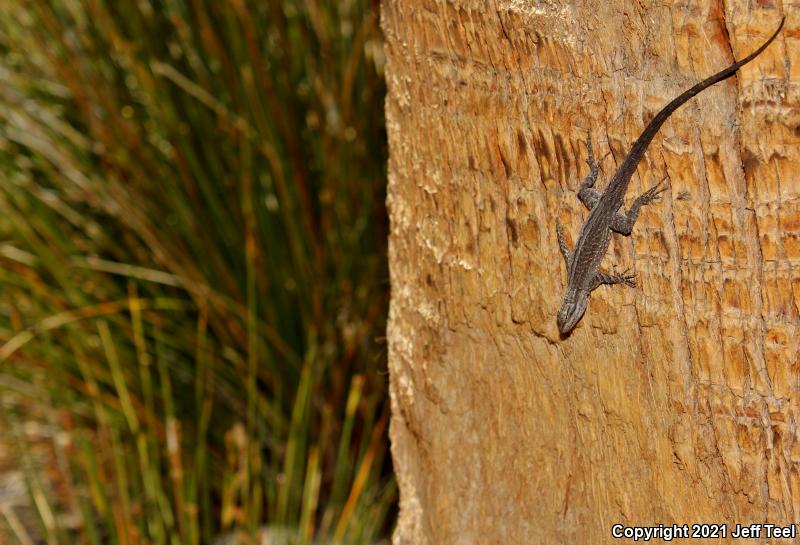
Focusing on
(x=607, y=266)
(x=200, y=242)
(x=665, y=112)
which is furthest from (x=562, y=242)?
(x=200, y=242)

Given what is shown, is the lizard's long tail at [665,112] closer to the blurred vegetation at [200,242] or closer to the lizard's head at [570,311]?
the lizard's head at [570,311]

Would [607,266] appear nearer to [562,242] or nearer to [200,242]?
[562,242]

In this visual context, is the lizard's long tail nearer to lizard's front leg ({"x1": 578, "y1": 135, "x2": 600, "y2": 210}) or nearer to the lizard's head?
lizard's front leg ({"x1": 578, "y1": 135, "x2": 600, "y2": 210})

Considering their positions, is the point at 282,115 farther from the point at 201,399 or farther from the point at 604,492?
the point at 604,492

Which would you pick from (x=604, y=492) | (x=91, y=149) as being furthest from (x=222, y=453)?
(x=604, y=492)

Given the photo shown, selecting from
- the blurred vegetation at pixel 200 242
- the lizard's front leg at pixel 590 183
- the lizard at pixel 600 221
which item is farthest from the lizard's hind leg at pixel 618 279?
the blurred vegetation at pixel 200 242

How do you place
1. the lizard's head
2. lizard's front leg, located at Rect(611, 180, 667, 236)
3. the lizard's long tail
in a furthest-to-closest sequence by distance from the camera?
the lizard's head < lizard's front leg, located at Rect(611, 180, 667, 236) < the lizard's long tail

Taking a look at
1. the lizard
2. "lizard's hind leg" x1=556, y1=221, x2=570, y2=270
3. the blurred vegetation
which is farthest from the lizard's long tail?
the blurred vegetation

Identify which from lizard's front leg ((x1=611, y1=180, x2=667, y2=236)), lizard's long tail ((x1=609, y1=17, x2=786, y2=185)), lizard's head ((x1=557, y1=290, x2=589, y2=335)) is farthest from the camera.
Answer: lizard's head ((x1=557, y1=290, x2=589, y2=335))
